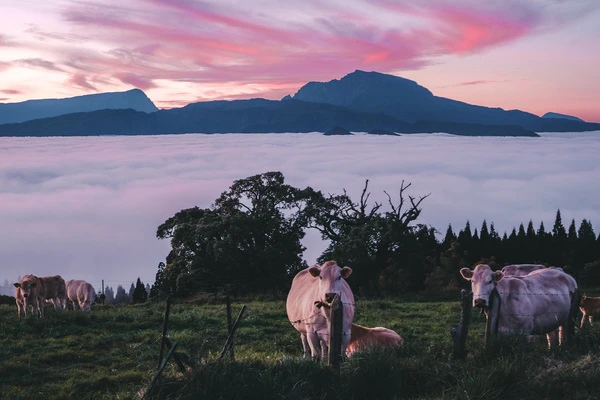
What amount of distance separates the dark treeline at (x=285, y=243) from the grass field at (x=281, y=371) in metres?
20.6

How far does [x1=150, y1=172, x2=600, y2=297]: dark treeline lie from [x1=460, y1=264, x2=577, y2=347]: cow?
23.8 m

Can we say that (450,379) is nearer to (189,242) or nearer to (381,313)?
(381,313)

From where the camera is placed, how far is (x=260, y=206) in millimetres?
38406

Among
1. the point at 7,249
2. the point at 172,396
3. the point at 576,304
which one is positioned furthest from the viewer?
the point at 7,249

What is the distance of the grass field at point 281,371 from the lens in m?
6.93

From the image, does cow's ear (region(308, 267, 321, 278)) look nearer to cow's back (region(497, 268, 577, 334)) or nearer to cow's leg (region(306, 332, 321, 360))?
cow's leg (region(306, 332, 321, 360))

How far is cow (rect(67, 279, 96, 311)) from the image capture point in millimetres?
21812

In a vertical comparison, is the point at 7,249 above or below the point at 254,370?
below

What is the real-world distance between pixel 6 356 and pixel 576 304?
10522 millimetres

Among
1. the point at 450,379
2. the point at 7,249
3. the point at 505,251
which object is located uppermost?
the point at 450,379

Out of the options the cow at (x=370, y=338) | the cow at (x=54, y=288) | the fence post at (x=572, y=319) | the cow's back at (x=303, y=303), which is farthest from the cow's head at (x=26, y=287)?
the fence post at (x=572, y=319)

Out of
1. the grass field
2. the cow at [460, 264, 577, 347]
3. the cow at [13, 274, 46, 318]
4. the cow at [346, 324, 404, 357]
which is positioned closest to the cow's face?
the cow at [13, 274, 46, 318]

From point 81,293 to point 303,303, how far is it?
14.2 m

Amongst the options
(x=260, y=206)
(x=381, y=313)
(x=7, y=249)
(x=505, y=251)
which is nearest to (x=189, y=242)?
(x=260, y=206)
